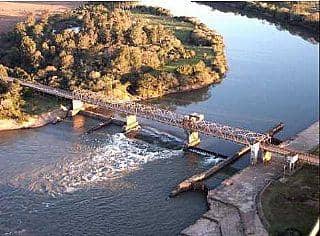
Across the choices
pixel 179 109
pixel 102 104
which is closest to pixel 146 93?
pixel 179 109

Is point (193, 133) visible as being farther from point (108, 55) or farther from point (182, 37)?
point (182, 37)

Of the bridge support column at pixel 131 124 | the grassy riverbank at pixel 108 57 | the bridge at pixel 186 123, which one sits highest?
the grassy riverbank at pixel 108 57

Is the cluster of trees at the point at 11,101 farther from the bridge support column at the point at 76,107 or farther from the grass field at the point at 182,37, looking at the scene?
the grass field at the point at 182,37

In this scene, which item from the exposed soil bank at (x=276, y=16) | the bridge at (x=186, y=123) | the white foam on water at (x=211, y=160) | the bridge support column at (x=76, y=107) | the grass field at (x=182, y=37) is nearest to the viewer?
the bridge at (x=186, y=123)

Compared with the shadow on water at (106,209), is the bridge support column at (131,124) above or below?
above

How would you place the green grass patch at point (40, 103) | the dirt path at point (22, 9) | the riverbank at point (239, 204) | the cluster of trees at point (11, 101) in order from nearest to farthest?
the riverbank at point (239, 204) < the cluster of trees at point (11, 101) < the green grass patch at point (40, 103) < the dirt path at point (22, 9)

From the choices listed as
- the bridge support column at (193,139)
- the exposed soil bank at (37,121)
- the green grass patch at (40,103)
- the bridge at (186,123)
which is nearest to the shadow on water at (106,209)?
the bridge support column at (193,139)
